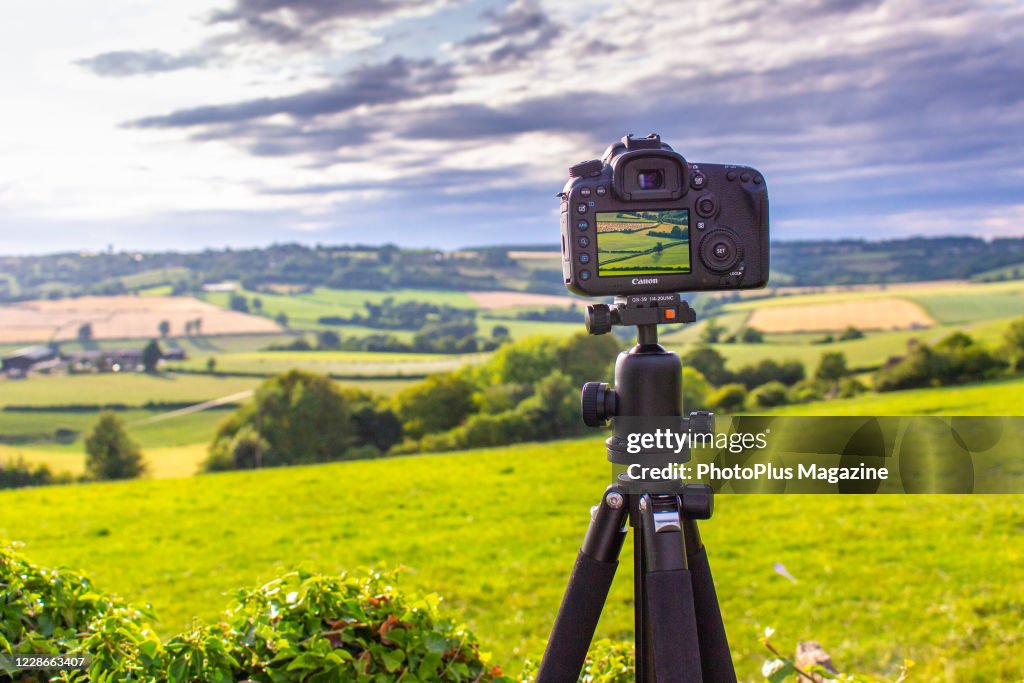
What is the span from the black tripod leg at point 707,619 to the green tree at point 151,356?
3090 cm

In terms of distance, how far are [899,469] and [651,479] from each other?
138 centimetres

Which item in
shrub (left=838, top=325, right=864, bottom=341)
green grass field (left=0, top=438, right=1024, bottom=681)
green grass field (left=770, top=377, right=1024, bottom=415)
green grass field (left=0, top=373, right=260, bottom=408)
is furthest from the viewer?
green grass field (left=0, top=373, right=260, bottom=408)

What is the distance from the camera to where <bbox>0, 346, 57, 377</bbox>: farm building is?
29.4 metres

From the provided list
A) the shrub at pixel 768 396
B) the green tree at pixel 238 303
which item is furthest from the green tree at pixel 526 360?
the green tree at pixel 238 303

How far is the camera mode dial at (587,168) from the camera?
2.08m

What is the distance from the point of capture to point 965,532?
776 cm

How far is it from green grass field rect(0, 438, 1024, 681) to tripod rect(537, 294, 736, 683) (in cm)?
84

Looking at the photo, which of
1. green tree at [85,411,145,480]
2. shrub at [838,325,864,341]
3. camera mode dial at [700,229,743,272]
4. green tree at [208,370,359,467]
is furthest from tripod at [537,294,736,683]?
shrub at [838,325,864,341]

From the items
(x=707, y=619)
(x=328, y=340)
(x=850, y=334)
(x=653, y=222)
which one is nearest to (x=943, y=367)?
(x=850, y=334)

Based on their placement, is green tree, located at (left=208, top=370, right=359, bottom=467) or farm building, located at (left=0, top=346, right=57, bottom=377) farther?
farm building, located at (left=0, top=346, right=57, bottom=377)

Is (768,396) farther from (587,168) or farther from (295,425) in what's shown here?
(587,168)

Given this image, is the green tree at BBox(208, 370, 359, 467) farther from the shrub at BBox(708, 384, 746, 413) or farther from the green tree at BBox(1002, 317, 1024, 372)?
the green tree at BBox(1002, 317, 1024, 372)

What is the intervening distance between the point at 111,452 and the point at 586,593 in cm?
2385

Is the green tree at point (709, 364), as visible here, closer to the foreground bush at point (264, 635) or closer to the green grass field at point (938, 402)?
the green grass field at point (938, 402)
